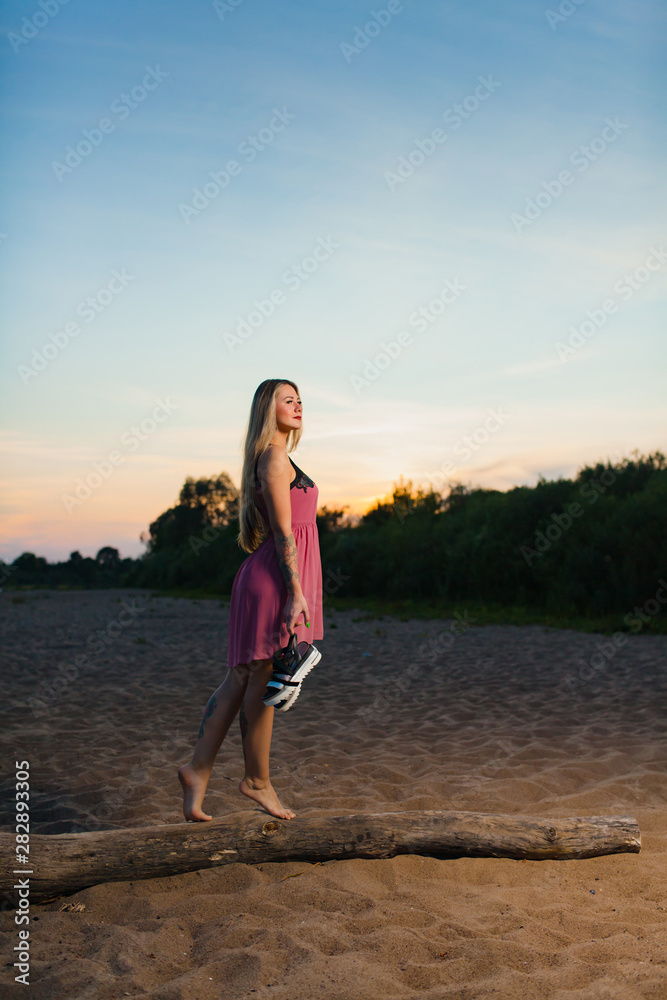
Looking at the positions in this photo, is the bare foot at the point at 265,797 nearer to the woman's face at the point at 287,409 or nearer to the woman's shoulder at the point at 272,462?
the woman's shoulder at the point at 272,462

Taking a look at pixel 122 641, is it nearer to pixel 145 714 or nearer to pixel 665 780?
pixel 145 714

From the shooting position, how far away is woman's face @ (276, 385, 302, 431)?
350 centimetres

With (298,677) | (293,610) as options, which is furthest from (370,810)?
(293,610)

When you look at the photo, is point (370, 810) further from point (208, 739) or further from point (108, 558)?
point (108, 558)

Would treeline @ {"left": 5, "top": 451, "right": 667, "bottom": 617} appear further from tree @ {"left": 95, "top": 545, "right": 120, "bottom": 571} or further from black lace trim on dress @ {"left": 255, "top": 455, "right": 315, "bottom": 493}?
tree @ {"left": 95, "top": 545, "right": 120, "bottom": 571}

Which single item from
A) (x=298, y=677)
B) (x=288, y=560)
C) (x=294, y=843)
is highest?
(x=288, y=560)

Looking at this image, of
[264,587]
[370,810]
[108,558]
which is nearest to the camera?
[264,587]

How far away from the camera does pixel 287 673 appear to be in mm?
3221

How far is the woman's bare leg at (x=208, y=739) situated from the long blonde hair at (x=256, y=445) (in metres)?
0.67

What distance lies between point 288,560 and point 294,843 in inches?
51.5

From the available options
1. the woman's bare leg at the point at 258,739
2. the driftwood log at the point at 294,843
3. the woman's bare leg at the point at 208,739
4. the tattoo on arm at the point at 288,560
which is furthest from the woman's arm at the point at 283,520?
the driftwood log at the point at 294,843

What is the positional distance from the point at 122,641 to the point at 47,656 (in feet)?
8.86

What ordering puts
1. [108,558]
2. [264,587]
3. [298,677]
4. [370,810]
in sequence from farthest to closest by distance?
[108,558]
[370,810]
[264,587]
[298,677]

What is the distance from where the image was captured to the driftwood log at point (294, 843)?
10.2ft
